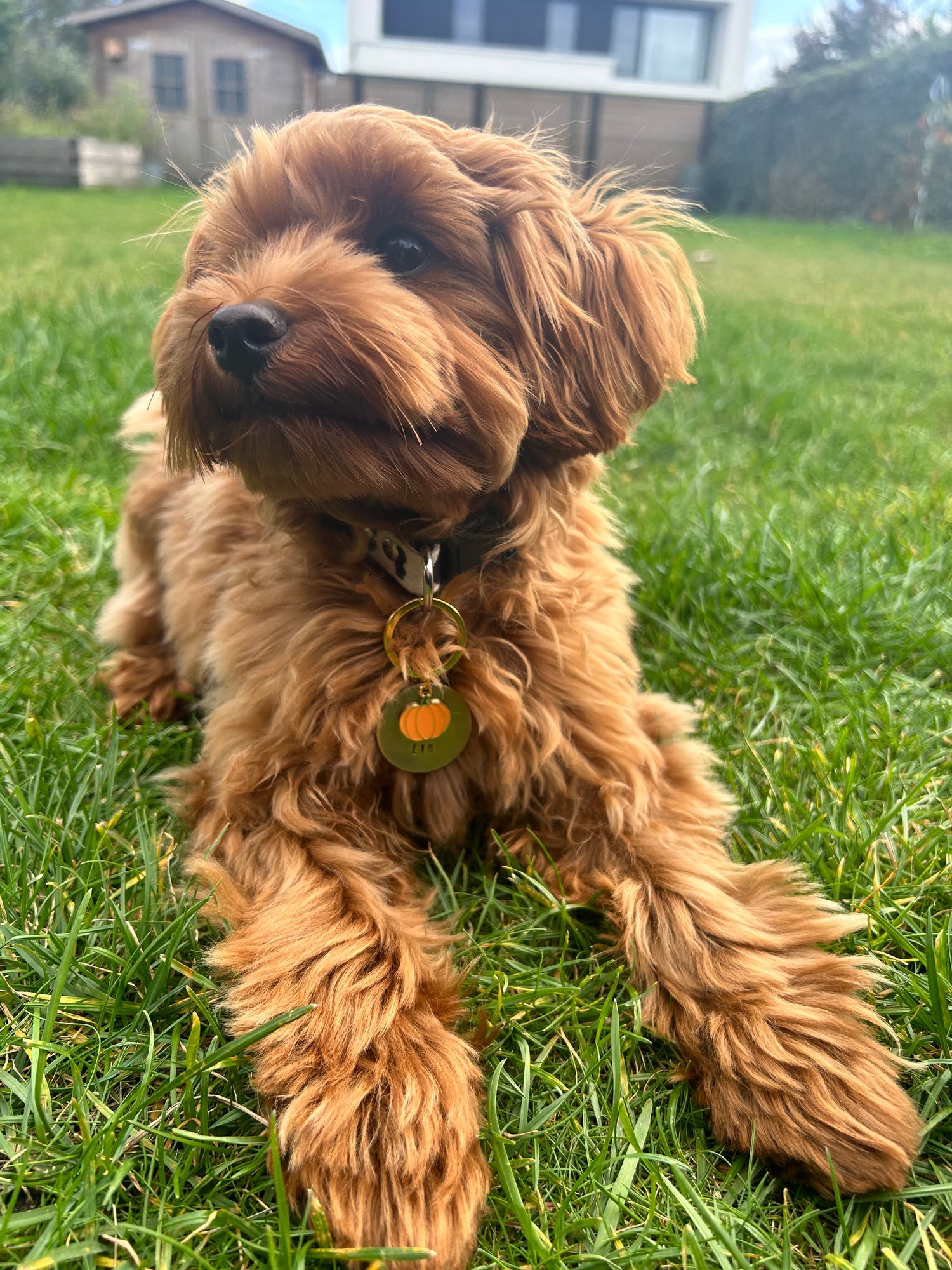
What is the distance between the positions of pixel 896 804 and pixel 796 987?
1.99ft

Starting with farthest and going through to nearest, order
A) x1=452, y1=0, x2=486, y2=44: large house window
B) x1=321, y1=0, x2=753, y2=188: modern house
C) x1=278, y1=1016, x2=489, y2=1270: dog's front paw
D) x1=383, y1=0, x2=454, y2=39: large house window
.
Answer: x1=452, y1=0, x2=486, y2=44: large house window, x1=383, y1=0, x2=454, y2=39: large house window, x1=321, y1=0, x2=753, y2=188: modern house, x1=278, y1=1016, x2=489, y2=1270: dog's front paw

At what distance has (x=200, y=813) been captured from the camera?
1.97 m

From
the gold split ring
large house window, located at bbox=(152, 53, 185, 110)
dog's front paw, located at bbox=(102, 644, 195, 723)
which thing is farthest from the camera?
large house window, located at bbox=(152, 53, 185, 110)

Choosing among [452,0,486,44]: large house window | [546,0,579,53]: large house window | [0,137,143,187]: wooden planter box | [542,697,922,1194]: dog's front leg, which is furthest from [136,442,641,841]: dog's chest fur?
[546,0,579,53]: large house window

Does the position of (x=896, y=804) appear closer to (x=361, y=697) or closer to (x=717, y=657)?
(x=717, y=657)

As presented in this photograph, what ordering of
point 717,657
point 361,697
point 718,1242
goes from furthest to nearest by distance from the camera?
point 717,657 → point 361,697 → point 718,1242

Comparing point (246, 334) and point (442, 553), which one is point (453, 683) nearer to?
point (442, 553)

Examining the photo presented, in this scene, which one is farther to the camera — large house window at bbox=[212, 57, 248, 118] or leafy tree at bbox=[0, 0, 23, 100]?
large house window at bbox=[212, 57, 248, 118]

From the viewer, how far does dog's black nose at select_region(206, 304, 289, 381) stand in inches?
59.2

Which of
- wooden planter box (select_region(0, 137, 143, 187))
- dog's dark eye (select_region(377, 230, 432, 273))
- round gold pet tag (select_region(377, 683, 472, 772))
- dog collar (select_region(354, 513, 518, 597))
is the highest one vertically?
wooden planter box (select_region(0, 137, 143, 187))

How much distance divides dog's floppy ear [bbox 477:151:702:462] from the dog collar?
200 mm

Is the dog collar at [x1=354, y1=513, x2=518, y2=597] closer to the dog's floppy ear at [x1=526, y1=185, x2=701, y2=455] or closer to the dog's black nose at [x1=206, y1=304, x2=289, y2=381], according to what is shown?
the dog's floppy ear at [x1=526, y1=185, x2=701, y2=455]

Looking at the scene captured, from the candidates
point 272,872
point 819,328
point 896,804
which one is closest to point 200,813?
point 272,872

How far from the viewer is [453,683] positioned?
6.24ft
